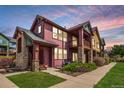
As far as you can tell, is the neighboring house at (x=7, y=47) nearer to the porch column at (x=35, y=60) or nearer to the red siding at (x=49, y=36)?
the red siding at (x=49, y=36)

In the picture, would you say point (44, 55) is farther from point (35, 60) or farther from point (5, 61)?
point (5, 61)

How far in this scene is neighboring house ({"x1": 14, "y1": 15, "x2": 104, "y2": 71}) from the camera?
16.1 metres

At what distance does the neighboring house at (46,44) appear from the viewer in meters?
16.1

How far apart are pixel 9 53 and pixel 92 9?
12.2 metres

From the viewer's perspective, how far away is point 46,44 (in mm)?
16500

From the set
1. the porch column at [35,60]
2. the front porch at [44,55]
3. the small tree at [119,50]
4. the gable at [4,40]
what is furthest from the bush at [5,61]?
the small tree at [119,50]

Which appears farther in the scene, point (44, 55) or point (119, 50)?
point (119, 50)

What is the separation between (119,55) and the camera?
26.3 meters

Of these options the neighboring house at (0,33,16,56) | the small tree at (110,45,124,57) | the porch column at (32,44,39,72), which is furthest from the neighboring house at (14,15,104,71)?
the small tree at (110,45,124,57)

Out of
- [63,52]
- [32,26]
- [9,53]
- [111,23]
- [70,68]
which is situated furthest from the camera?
[9,53]

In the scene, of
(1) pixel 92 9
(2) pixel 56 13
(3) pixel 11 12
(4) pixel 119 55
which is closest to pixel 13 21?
(3) pixel 11 12

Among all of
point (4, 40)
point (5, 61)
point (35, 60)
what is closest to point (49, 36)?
point (35, 60)

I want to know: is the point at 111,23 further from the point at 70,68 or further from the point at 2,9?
the point at 2,9

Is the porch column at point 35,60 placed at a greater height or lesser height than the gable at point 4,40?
lesser
